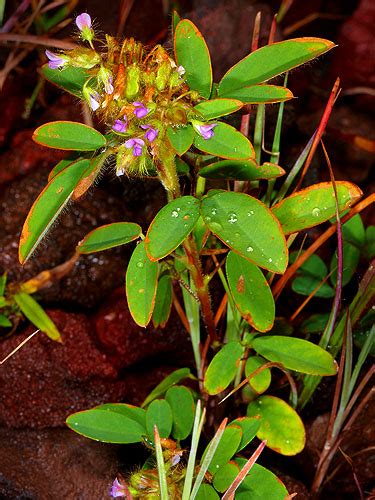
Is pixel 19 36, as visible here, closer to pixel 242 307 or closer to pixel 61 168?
pixel 61 168

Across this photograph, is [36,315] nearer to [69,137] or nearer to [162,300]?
[162,300]

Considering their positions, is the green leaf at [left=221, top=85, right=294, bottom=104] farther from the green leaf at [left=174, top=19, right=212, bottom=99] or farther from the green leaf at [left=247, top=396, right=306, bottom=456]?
the green leaf at [left=247, top=396, right=306, bottom=456]

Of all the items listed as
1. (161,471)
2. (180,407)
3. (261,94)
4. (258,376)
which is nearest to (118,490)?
(161,471)

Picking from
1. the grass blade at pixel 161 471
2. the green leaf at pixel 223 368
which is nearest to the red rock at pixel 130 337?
→ the green leaf at pixel 223 368

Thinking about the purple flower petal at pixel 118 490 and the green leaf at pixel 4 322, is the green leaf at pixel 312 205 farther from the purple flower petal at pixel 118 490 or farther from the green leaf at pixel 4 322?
the green leaf at pixel 4 322

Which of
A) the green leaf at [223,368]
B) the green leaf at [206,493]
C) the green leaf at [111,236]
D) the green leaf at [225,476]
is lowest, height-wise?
the green leaf at [206,493]
